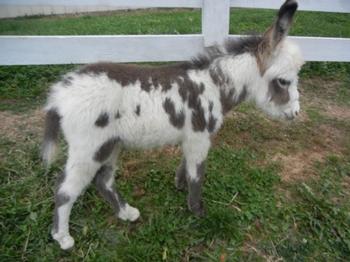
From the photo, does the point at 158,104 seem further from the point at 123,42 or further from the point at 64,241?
the point at 123,42

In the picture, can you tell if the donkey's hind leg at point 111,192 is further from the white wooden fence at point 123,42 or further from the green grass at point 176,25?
the green grass at point 176,25

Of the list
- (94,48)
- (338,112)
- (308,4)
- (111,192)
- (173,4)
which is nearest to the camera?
(111,192)

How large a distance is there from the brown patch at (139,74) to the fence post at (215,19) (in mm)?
1685

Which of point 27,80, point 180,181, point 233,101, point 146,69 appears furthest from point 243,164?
point 27,80

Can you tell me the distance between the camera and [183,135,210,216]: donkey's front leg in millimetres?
3117

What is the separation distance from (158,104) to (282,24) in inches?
43.7

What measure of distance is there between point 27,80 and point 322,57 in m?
4.09

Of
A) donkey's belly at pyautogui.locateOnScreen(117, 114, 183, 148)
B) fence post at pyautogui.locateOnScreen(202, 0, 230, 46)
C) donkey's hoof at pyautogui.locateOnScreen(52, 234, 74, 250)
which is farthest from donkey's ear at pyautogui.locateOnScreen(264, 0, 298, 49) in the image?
donkey's hoof at pyautogui.locateOnScreen(52, 234, 74, 250)

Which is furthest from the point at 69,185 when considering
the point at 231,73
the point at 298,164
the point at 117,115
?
the point at 298,164

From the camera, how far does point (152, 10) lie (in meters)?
11.8

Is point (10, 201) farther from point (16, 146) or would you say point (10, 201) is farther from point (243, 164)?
point (243, 164)

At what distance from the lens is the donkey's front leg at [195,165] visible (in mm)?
3117

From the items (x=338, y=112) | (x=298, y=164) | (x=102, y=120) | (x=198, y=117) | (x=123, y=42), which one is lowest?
(x=298, y=164)

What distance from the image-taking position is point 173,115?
9.54 ft
